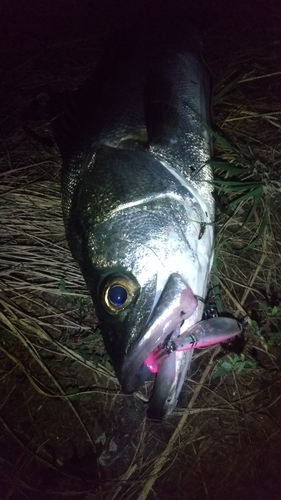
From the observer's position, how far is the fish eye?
1999mm

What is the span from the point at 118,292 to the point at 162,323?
0.88 feet

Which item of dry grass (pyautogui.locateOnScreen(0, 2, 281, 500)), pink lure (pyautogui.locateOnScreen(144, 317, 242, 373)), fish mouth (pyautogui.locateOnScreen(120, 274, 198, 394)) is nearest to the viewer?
fish mouth (pyautogui.locateOnScreen(120, 274, 198, 394))

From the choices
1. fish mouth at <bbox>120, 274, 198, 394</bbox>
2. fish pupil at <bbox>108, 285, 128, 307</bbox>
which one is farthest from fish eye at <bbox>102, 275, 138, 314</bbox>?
fish mouth at <bbox>120, 274, 198, 394</bbox>

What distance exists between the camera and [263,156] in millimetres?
3008

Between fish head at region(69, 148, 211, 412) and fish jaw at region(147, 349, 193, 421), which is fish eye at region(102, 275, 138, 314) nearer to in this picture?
fish head at region(69, 148, 211, 412)

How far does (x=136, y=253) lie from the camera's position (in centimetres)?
206

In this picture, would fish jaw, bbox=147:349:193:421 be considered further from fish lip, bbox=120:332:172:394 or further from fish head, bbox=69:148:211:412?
fish lip, bbox=120:332:172:394

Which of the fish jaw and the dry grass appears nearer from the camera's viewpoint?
the fish jaw

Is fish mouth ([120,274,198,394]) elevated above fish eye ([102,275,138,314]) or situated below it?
below

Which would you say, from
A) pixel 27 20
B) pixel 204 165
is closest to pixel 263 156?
pixel 204 165

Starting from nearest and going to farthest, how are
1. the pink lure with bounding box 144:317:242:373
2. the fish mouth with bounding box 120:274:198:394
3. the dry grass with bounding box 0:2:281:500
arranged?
the fish mouth with bounding box 120:274:198:394 → the pink lure with bounding box 144:317:242:373 → the dry grass with bounding box 0:2:281:500

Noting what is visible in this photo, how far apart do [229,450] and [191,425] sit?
0.30 m

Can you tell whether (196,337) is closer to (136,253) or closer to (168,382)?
(168,382)

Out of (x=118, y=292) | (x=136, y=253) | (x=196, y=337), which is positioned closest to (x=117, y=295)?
(x=118, y=292)
